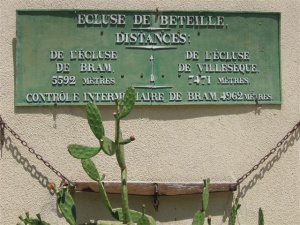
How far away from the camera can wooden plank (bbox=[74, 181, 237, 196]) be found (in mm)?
5422

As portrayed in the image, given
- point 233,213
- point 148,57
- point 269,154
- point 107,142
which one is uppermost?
point 148,57

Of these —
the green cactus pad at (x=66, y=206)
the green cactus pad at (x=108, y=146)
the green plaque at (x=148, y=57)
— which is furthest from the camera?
the green plaque at (x=148, y=57)

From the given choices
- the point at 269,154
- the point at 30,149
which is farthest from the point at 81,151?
the point at 269,154

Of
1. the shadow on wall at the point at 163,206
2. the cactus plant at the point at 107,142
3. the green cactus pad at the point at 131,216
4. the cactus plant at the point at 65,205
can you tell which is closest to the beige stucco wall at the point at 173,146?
the shadow on wall at the point at 163,206

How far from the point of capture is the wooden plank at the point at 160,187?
5.42m

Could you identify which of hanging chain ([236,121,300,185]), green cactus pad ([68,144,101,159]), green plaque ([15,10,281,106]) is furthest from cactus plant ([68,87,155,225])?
hanging chain ([236,121,300,185])

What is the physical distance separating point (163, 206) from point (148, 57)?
1.38m

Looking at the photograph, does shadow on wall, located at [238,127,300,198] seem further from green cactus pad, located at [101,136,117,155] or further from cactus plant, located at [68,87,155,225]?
green cactus pad, located at [101,136,117,155]

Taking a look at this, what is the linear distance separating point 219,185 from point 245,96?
876 mm

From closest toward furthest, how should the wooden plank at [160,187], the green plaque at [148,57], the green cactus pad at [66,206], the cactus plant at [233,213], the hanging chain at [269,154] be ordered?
the green cactus pad at [66,206], the cactus plant at [233,213], the wooden plank at [160,187], the green plaque at [148,57], the hanging chain at [269,154]

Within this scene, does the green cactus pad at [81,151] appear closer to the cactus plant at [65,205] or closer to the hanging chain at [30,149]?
the cactus plant at [65,205]

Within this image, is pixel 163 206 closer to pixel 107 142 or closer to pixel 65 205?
pixel 65 205

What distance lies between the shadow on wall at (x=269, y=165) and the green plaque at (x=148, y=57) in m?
0.38

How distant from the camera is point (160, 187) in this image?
549 cm
